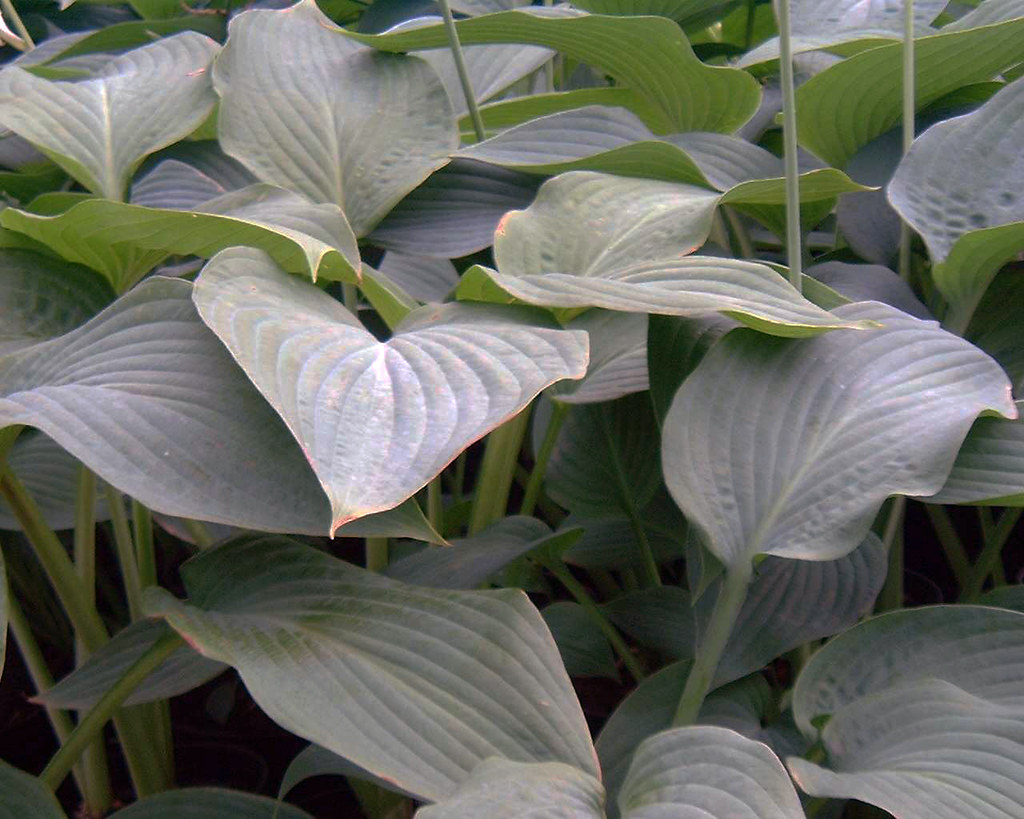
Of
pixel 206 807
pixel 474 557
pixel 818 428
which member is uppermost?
pixel 818 428

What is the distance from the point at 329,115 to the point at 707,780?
0.64 metres

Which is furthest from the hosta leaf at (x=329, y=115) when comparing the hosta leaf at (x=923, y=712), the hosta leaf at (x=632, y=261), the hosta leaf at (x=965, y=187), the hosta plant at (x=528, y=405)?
the hosta leaf at (x=923, y=712)

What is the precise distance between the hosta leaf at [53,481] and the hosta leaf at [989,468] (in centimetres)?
68

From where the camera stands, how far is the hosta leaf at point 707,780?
0.43 meters

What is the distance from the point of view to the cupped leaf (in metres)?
0.43

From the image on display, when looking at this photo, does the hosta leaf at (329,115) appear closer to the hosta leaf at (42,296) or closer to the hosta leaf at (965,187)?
the hosta leaf at (42,296)

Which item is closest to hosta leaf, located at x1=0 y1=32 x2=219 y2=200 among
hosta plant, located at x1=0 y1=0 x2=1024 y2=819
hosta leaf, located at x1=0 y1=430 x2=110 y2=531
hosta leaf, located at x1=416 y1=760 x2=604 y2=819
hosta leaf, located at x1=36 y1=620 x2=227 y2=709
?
hosta plant, located at x1=0 y1=0 x2=1024 y2=819

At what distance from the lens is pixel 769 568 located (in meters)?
0.66

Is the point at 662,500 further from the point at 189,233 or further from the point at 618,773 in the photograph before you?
the point at 189,233

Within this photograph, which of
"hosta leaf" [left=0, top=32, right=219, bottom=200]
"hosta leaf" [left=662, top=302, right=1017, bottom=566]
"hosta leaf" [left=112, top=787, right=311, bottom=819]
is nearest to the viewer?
"hosta leaf" [left=662, top=302, right=1017, bottom=566]

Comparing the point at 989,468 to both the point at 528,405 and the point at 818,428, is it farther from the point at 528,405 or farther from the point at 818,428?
the point at 528,405

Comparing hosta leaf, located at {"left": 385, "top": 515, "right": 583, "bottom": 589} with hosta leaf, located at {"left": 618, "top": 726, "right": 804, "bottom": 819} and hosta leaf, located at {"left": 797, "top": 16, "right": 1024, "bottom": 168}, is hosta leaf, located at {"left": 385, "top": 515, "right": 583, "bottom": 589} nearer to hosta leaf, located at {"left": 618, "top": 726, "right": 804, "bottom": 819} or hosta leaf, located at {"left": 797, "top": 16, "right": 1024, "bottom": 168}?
hosta leaf, located at {"left": 618, "top": 726, "right": 804, "bottom": 819}

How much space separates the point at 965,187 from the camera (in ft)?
2.44

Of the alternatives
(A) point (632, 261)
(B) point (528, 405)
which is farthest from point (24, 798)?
(A) point (632, 261)
